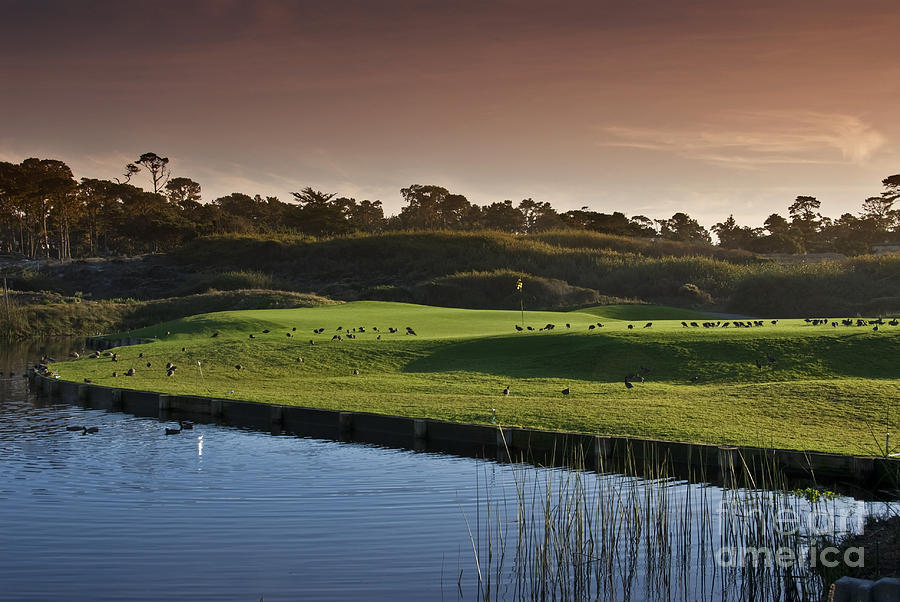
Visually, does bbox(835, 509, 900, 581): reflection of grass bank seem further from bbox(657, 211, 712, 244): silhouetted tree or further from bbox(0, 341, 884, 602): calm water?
bbox(657, 211, 712, 244): silhouetted tree

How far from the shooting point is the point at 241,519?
13.4 m

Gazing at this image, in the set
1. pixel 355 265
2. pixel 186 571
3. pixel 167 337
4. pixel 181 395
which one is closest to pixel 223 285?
pixel 355 265

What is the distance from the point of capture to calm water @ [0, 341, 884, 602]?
10578mm

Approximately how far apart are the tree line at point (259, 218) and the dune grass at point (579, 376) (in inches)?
3010

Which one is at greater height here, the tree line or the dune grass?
the tree line

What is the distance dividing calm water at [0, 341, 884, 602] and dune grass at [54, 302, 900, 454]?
141 inches

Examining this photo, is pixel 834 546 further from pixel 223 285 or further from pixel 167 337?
pixel 223 285

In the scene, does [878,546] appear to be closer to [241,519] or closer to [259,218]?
[241,519]

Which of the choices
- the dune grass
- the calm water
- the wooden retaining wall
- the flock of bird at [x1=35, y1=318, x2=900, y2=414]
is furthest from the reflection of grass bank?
the flock of bird at [x1=35, y1=318, x2=900, y2=414]

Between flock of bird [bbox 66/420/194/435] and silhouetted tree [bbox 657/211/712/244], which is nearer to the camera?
flock of bird [bbox 66/420/194/435]

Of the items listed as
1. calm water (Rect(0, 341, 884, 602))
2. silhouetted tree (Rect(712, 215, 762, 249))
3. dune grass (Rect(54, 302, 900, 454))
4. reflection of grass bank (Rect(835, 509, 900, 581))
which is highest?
silhouetted tree (Rect(712, 215, 762, 249))

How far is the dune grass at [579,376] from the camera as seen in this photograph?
61.5 ft

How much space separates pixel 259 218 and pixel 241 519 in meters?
138

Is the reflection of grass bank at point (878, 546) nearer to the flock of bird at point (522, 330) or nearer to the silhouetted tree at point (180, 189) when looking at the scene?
the flock of bird at point (522, 330)
